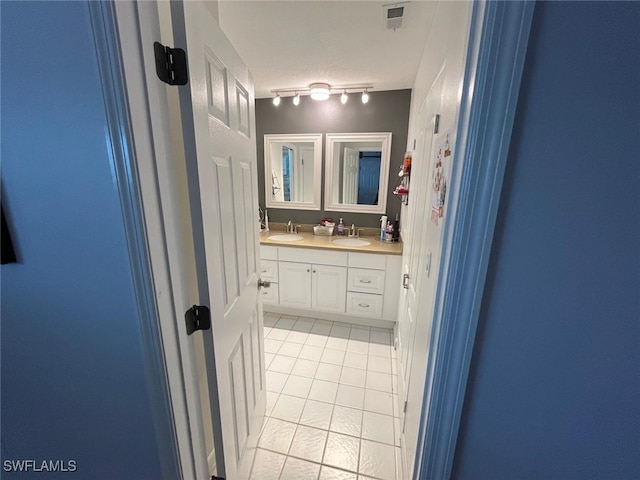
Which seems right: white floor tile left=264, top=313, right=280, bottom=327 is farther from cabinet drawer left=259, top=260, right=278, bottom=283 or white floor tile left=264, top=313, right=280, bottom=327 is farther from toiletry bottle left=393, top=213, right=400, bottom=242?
toiletry bottle left=393, top=213, right=400, bottom=242

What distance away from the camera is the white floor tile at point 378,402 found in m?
1.65

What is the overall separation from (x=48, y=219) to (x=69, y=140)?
9.2 inches

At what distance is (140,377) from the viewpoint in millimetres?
750

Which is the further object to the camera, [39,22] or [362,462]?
[362,462]

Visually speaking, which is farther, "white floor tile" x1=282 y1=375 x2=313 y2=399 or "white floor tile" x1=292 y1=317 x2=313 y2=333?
"white floor tile" x1=292 y1=317 x2=313 y2=333

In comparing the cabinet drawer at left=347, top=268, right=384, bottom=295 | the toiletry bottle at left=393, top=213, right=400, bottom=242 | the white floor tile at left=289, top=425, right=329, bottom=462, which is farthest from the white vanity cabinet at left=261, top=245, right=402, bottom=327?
the white floor tile at left=289, top=425, right=329, bottom=462

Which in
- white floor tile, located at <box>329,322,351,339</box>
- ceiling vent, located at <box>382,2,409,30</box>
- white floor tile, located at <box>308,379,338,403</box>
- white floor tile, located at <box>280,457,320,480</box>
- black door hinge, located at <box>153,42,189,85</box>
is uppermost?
ceiling vent, located at <box>382,2,409,30</box>

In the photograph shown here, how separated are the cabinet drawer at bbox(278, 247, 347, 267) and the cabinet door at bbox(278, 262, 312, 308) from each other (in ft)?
0.21

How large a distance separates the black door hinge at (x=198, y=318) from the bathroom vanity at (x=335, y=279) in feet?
5.56

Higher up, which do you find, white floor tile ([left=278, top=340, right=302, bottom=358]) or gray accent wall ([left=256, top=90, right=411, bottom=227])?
gray accent wall ([left=256, top=90, right=411, bottom=227])

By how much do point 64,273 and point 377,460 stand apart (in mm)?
1632

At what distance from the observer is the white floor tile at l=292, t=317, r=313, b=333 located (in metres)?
2.53

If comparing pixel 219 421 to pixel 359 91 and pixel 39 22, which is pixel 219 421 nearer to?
pixel 39 22

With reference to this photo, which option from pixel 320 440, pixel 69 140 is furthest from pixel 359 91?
pixel 320 440
